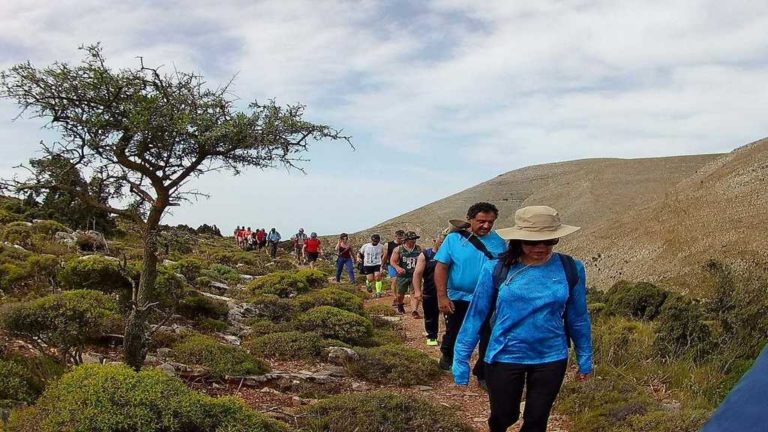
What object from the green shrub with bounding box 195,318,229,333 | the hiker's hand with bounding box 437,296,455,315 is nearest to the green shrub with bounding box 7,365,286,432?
the hiker's hand with bounding box 437,296,455,315

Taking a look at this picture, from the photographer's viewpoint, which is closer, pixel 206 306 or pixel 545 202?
pixel 206 306

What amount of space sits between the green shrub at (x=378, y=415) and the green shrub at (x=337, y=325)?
4135mm

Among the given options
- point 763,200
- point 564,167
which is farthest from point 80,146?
point 564,167

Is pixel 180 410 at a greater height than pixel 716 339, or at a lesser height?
greater

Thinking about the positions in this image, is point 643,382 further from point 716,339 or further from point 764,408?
point 764,408

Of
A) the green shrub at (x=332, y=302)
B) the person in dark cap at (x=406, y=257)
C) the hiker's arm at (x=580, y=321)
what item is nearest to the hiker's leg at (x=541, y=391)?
the hiker's arm at (x=580, y=321)

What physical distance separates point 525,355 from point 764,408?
109 inches

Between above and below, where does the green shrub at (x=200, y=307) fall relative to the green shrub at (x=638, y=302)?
above

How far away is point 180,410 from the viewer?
5098 millimetres

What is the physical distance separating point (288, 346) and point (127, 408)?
4663mm

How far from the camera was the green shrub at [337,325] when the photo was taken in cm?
1060

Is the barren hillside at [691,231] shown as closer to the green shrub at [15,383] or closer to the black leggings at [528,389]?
the black leggings at [528,389]

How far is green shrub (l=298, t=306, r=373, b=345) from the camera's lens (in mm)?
10602

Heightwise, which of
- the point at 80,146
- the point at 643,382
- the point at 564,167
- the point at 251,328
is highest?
the point at 564,167
